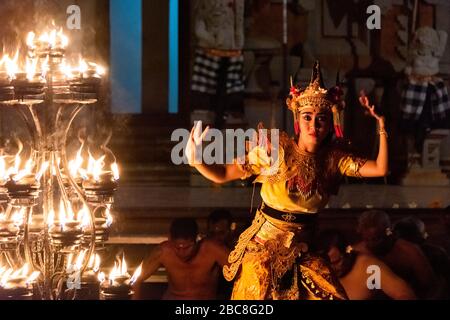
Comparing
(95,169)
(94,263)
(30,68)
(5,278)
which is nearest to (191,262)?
(94,263)

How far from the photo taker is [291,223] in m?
5.04

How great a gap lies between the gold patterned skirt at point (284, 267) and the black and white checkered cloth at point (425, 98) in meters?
4.35

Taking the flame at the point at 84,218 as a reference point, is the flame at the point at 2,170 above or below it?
above

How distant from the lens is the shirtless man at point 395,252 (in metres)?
6.38

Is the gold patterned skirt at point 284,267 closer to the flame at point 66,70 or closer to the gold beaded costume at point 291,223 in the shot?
the gold beaded costume at point 291,223

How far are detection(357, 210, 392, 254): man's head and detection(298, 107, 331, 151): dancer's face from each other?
1439 mm

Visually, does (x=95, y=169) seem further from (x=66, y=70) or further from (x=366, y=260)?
(x=366, y=260)

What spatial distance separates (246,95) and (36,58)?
423cm

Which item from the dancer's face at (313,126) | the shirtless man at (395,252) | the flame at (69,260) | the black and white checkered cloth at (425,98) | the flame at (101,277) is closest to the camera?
the dancer's face at (313,126)

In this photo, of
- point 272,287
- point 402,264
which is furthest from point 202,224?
point 272,287

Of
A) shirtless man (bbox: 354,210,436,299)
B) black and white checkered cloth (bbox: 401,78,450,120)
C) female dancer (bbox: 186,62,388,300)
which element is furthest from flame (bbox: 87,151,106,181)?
black and white checkered cloth (bbox: 401,78,450,120)

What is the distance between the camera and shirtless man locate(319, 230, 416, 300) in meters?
5.96

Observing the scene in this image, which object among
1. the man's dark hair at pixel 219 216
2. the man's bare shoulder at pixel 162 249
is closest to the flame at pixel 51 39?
the man's bare shoulder at pixel 162 249
